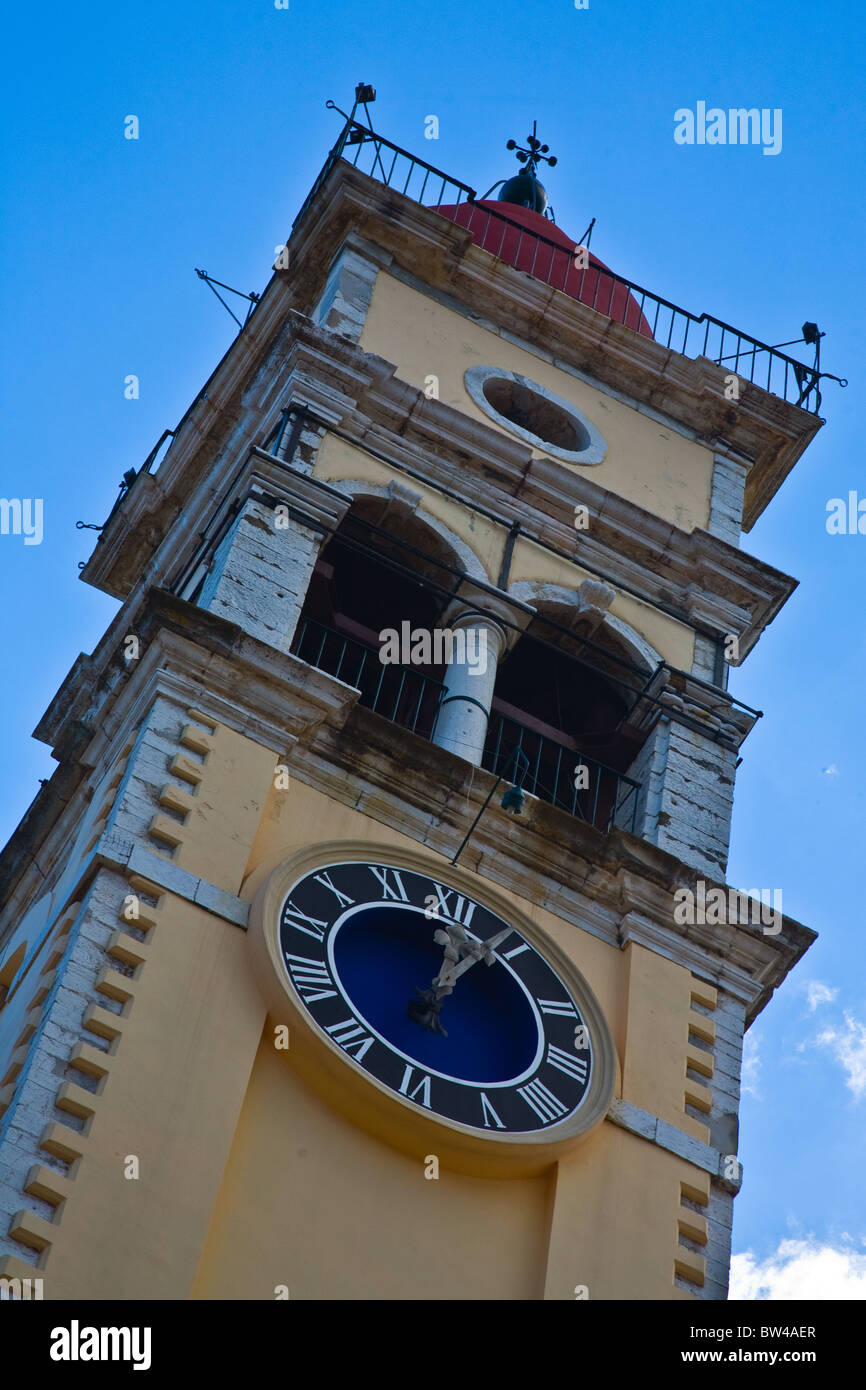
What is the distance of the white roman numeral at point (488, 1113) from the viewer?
15163 millimetres

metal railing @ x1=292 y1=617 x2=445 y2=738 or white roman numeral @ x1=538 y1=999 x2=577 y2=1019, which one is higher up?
metal railing @ x1=292 y1=617 x2=445 y2=738

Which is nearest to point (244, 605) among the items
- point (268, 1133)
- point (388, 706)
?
point (388, 706)

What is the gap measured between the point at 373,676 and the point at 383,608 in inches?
44.5

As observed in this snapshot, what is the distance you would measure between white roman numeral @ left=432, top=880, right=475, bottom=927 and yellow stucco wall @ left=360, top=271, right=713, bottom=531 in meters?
5.78

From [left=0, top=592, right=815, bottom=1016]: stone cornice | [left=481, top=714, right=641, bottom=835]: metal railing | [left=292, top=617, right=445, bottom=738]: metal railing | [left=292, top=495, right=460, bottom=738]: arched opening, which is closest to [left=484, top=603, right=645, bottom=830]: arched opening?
[left=481, top=714, right=641, bottom=835]: metal railing

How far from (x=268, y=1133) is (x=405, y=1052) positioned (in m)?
1.11

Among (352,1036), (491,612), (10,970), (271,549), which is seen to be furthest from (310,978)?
(491,612)

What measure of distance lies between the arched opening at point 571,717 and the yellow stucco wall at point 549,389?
1898 millimetres

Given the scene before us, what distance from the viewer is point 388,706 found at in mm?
19562

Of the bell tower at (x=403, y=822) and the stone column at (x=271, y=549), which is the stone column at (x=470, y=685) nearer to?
the bell tower at (x=403, y=822)

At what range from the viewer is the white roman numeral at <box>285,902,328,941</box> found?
51.7 feet

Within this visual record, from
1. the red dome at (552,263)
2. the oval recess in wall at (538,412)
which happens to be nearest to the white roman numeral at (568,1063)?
the oval recess in wall at (538,412)

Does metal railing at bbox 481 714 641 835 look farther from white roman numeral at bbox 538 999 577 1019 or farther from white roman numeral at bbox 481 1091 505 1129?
white roman numeral at bbox 481 1091 505 1129
